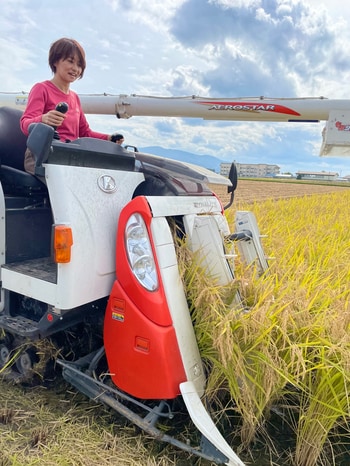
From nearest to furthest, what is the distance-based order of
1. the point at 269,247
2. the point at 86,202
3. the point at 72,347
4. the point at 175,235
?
the point at 86,202 → the point at 175,235 → the point at 72,347 → the point at 269,247

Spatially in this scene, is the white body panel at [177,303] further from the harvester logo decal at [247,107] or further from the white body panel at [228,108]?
the harvester logo decal at [247,107]

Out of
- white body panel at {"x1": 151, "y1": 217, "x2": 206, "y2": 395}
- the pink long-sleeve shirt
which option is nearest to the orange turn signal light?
white body panel at {"x1": 151, "y1": 217, "x2": 206, "y2": 395}

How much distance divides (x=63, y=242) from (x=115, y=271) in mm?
361

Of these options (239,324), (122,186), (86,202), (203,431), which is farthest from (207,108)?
(203,431)

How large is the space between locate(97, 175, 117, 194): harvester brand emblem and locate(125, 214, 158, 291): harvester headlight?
0.76 ft

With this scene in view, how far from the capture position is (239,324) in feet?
5.38

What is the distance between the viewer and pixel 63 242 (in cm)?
167

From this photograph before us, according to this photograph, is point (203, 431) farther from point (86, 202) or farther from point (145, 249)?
point (86, 202)

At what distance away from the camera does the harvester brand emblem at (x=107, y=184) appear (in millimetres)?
1867

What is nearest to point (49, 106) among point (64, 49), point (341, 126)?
point (64, 49)

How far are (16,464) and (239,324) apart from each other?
1107mm

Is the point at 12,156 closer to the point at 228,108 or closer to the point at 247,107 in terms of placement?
the point at 228,108

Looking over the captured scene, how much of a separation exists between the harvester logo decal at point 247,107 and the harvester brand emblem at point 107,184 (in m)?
1.81

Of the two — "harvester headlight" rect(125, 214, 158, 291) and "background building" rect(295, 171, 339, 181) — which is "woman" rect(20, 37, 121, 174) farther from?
"background building" rect(295, 171, 339, 181)
